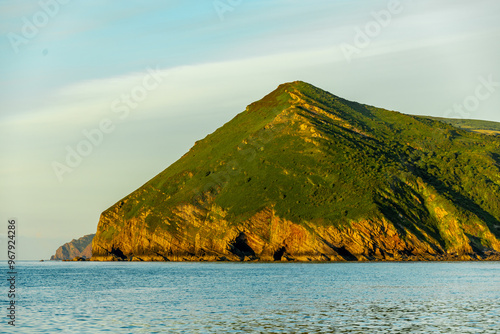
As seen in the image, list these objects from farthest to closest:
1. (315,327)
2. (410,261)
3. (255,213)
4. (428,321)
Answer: (255,213) < (410,261) < (428,321) < (315,327)

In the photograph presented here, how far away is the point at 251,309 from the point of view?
54.9 metres

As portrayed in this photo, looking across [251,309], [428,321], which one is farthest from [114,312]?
[428,321]

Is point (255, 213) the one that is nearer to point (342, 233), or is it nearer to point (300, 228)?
point (300, 228)

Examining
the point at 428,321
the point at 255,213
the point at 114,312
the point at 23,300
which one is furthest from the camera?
the point at 255,213

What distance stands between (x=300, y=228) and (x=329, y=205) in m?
15.4

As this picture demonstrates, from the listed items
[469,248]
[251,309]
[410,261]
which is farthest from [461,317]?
[469,248]

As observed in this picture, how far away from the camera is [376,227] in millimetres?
182125

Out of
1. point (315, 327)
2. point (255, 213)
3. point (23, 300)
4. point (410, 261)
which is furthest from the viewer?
point (255, 213)

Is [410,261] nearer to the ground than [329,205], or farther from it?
nearer to the ground

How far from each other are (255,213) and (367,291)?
12368 cm

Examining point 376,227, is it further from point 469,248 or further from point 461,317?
point 461,317

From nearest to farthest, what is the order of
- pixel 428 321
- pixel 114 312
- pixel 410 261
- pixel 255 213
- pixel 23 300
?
pixel 428 321 < pixel 114 312 < pixel 23 300 < pixel 410 261 < pixel 255 213

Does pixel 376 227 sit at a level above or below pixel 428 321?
above

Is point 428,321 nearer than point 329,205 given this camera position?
Yes
